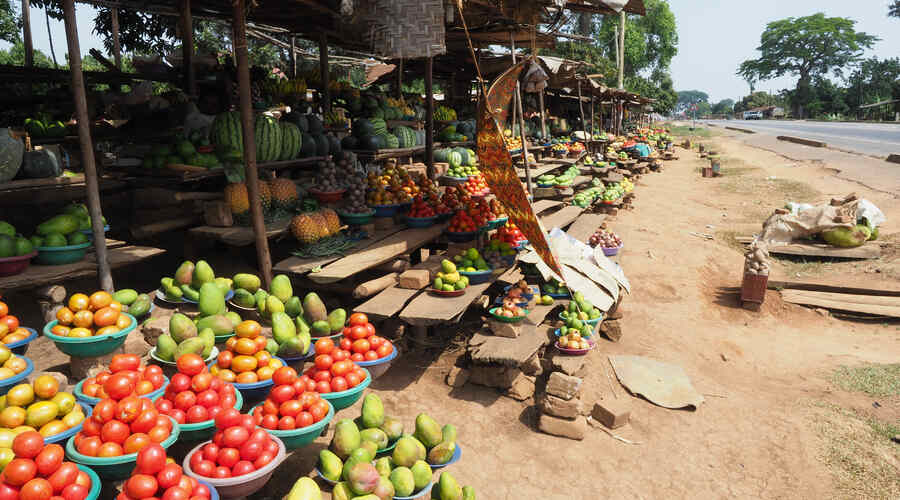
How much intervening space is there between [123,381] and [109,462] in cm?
46

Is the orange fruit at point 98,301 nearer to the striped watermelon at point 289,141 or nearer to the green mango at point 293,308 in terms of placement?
the green mango at point 293,308

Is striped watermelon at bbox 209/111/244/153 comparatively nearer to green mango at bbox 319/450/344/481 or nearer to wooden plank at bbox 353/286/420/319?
wooden plank at bbox 353/286/420/319

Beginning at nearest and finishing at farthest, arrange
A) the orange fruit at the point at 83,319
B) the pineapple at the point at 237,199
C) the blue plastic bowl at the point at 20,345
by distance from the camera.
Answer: the blue plastic bowl at the point at 20,345, the orange fruit at the point at 83,319, the pineapple at the point at 237,199

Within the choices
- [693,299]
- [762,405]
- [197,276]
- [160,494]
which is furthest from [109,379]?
[693,299]

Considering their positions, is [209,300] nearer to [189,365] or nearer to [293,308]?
[293,308]

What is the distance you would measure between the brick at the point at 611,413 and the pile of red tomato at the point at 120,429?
3.41 metres

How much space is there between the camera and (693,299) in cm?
789

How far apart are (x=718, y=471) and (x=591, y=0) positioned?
513 centimetres

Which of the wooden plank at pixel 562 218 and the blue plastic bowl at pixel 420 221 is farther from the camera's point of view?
the wooden plank at pixel 562 218

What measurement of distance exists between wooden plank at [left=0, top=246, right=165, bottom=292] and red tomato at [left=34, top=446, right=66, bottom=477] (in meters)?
2.13

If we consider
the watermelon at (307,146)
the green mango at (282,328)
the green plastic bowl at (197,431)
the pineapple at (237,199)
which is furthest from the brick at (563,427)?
the watermelon at (307,146)

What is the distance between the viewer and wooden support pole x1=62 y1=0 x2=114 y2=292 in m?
3.79

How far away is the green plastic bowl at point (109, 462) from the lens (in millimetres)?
2271

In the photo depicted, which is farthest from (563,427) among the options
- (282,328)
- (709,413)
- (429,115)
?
(429,115)
